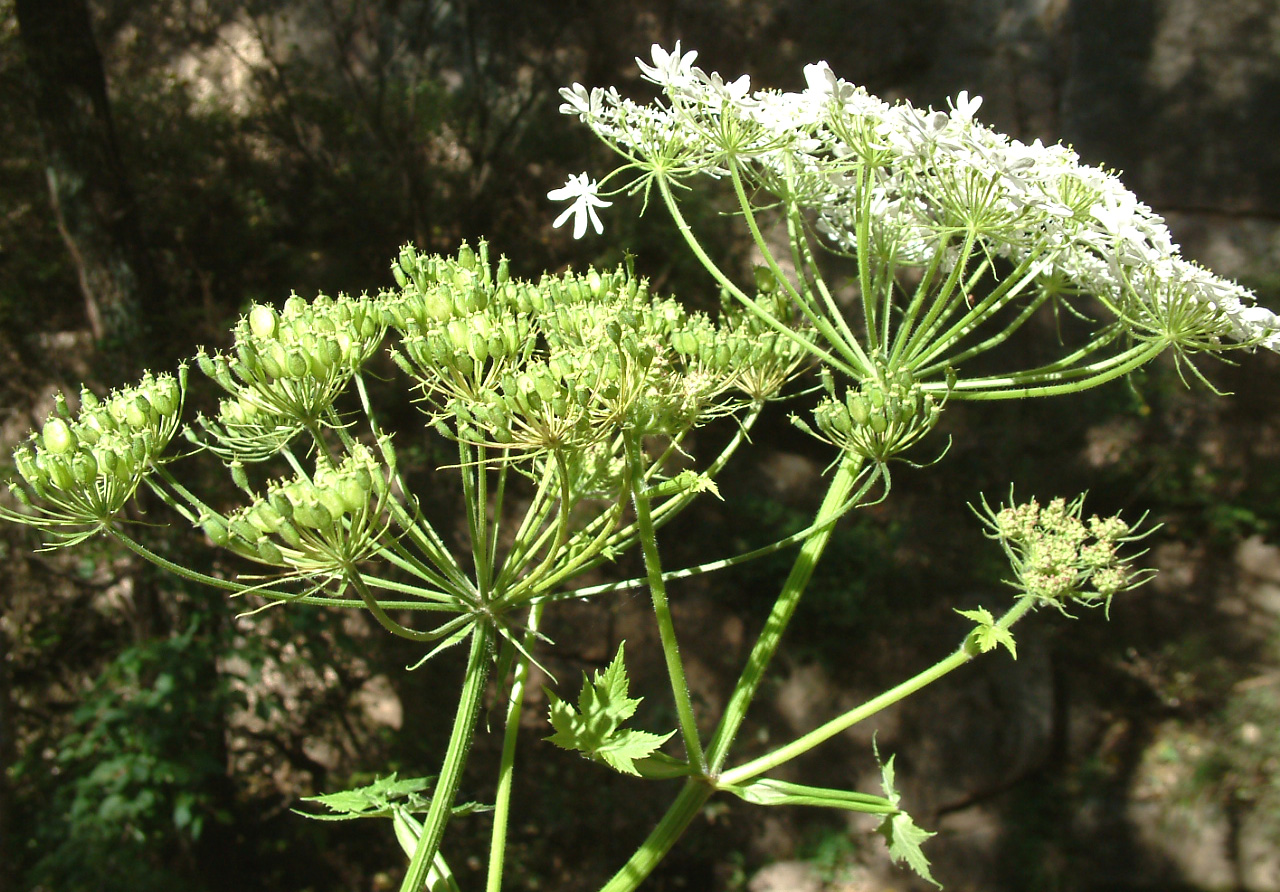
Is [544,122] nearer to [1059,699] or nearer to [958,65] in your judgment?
[958,65]

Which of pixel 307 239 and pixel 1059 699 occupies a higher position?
pixel 307 239

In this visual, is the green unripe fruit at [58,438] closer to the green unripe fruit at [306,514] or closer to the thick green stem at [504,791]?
the green unripe fruit at [306,514]

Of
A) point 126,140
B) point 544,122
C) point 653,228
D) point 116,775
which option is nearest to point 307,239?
point 126,140

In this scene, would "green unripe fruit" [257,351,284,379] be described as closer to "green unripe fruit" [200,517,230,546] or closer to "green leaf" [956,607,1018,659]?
"green unripe fruit" [200,517,230,546]

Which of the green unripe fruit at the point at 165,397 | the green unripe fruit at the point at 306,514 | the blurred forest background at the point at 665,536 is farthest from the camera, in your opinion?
the blurred forest background at the point at 665,536

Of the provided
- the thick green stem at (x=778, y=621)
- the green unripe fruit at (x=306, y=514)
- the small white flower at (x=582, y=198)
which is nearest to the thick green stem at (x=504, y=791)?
the thick green stem at (x=778, y=621)

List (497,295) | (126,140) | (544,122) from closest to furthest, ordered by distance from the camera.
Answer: (497,295)
(126,140)
(544,122)
